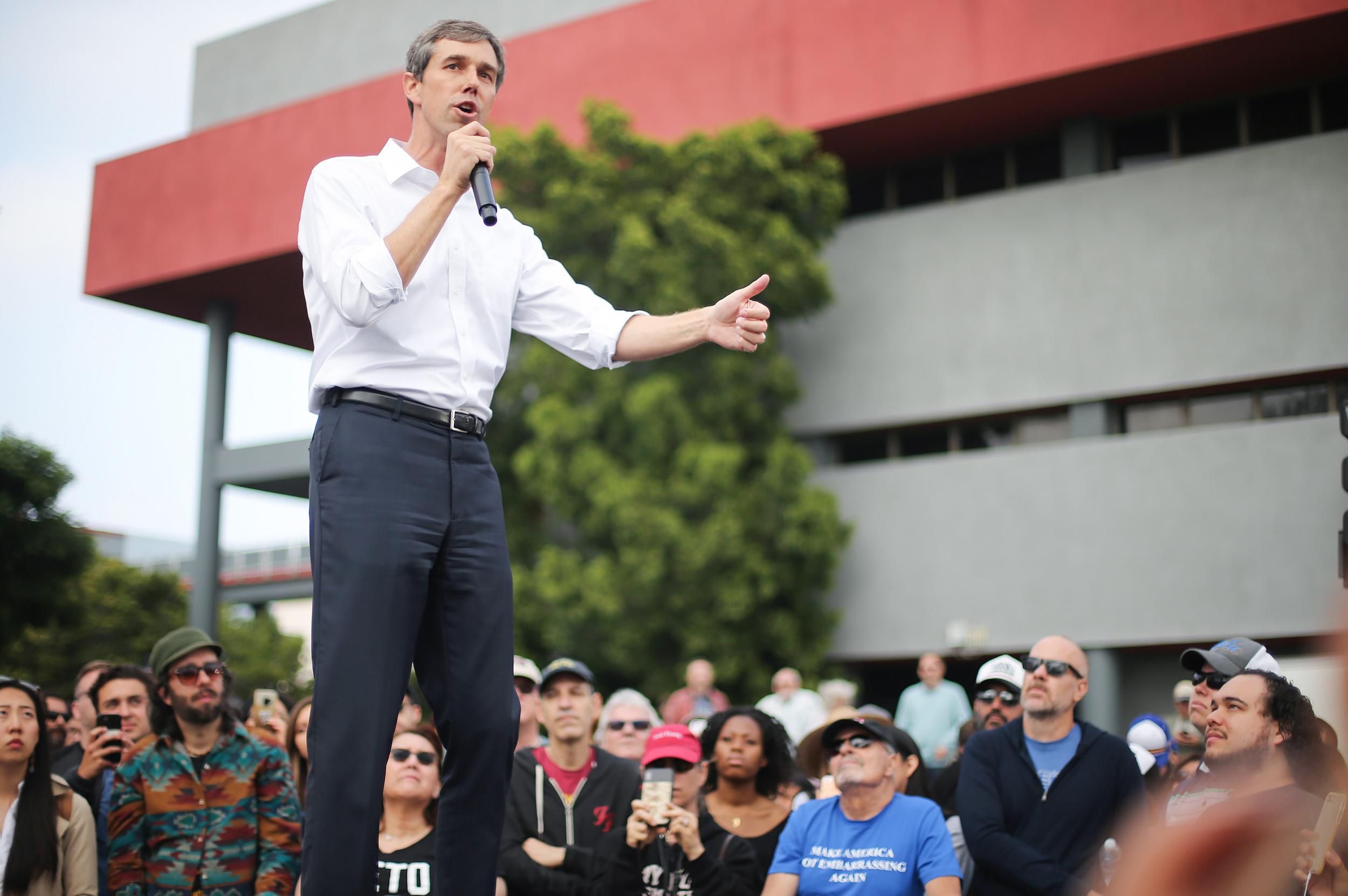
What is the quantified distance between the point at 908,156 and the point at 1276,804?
16.8 m

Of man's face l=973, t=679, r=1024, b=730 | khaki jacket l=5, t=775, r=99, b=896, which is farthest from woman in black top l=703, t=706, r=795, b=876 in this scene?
khaki jacket l=5, t=775, r=99, b=896

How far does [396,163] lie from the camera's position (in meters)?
2.67

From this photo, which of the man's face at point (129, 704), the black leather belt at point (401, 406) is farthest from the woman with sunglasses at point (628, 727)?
the black leather belt at point (401, 406)

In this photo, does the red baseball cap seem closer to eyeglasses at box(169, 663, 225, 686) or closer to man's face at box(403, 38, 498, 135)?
eyeglasses at box(169, 663, 225, 686)

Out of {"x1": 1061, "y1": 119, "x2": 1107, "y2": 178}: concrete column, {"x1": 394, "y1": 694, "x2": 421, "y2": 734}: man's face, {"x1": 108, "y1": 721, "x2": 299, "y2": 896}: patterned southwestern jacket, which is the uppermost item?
{"x1": 1061, "y1": 119, "x2": 1107, "y2": 178}: concrete column

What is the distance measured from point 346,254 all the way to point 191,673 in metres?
3.08

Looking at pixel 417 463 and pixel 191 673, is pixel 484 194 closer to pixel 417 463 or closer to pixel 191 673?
pixel 417 463

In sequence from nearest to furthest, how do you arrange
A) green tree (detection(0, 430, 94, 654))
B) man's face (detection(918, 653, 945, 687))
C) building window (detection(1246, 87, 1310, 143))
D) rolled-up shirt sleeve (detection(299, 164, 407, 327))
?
rolled-up shirt sleeve (detection(299, 164, 407, 327)) < man's face (detection(918, 653, 945, 687)) < building window (detection(1246, 87, 1310, 143)) < green tree (detection(0, 430, 94, 654))

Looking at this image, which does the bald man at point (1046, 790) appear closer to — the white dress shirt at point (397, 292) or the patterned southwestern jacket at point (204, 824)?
the patterned southwestern jacket at point (204, 824)

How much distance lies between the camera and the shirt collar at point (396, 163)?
8.69 feet

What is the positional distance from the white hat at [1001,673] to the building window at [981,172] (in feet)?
35.3

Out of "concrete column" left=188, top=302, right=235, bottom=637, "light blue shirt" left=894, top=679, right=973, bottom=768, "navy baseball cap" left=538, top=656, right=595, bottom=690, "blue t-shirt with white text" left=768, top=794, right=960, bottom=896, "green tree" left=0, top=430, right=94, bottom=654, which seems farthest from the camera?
"concrete column" left=188, top=302, right=235, bottom=637

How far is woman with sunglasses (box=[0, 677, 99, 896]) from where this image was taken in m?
4.66

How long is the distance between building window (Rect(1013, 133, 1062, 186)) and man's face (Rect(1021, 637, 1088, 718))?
12.0 metres
